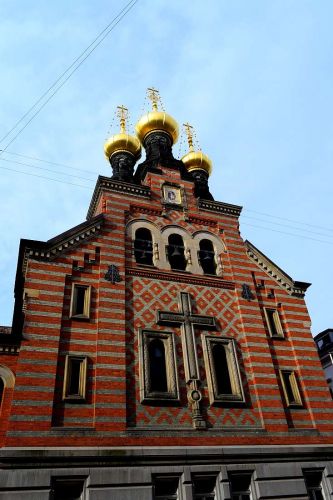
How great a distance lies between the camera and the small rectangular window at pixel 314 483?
1402 cm

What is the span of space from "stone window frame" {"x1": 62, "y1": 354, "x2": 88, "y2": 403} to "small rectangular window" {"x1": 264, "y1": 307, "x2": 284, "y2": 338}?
7808mm

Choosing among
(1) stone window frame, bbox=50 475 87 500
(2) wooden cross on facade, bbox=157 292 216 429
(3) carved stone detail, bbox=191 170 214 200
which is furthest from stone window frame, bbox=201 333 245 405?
(3) carved stone detail, bbox=191 170 214 200

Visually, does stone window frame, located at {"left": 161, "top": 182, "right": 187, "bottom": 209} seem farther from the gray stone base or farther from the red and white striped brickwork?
the gray stone base

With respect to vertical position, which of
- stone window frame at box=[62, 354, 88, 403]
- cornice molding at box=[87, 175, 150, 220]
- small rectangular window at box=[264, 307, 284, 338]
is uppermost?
cornice molding at box=[87, 175, 150, 220]

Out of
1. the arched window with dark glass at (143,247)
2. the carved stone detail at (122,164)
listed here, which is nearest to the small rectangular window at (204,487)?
the arched window with dark glass at (143,247)

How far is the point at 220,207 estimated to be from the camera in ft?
66.1

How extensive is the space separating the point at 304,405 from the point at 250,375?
242 cm

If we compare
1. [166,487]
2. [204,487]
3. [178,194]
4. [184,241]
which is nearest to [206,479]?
[204,487]

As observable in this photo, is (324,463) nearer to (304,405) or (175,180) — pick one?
(304,405)

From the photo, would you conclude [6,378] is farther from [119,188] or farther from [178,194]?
[178,194]

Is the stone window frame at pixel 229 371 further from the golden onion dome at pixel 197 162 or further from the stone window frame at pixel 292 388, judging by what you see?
the golden onion dome at pixel 197 162

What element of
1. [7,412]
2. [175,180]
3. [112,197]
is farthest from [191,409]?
[175,180]

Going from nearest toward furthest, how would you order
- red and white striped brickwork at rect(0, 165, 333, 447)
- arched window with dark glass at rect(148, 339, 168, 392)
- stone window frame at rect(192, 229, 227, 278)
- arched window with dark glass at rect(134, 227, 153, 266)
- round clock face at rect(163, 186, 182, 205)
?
1. red and white striped brickwork at rect(0, 165, 333, 447)
2. arched window with dark glass at rect(148, 339, 168, 392)
3. arched window with dark glass at rect(134, 227, 153, 266)
4. stone window frame at rect(192, 229, 227, 278)
5. round clock face at rect(163, 186, 182, 205)

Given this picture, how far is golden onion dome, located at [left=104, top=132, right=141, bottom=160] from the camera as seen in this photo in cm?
2616
